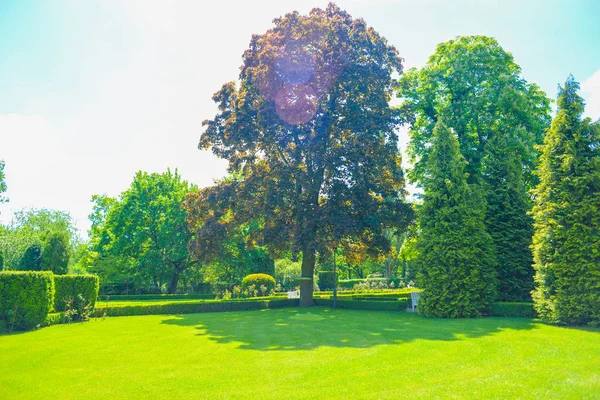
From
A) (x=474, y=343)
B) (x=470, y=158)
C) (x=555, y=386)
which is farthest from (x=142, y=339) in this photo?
(x=470, y=158)

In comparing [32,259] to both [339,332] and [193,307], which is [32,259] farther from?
[339,332]

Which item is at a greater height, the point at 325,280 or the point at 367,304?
the point at 367,304

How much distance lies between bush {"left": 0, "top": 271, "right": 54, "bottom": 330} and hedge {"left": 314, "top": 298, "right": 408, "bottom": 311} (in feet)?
49.1

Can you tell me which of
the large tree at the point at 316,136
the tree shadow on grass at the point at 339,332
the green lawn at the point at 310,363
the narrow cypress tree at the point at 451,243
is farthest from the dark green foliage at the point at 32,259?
the narrow cypress tree at the point at 451,243

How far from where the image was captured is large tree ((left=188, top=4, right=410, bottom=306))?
21391mm

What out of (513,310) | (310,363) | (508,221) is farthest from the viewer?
(508,221)

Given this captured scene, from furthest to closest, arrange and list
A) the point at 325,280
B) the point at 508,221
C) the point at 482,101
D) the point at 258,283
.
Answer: the point at 325,280 < the point at 258,283 < the point at 482,101 < the point at 508,221

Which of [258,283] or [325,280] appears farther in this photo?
[325,280]

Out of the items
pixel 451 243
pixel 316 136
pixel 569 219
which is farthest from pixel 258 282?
pixel 569 219

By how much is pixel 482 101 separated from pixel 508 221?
6.85m

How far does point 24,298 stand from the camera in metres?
13.8

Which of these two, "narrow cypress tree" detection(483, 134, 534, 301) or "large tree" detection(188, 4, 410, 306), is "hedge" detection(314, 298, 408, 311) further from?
"narrow cypress tree" detection(483, 134, 534, 301)

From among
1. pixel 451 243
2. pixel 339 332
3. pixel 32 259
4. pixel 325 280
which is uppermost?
pixel 451 243

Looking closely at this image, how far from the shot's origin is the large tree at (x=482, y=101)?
21.4 m
